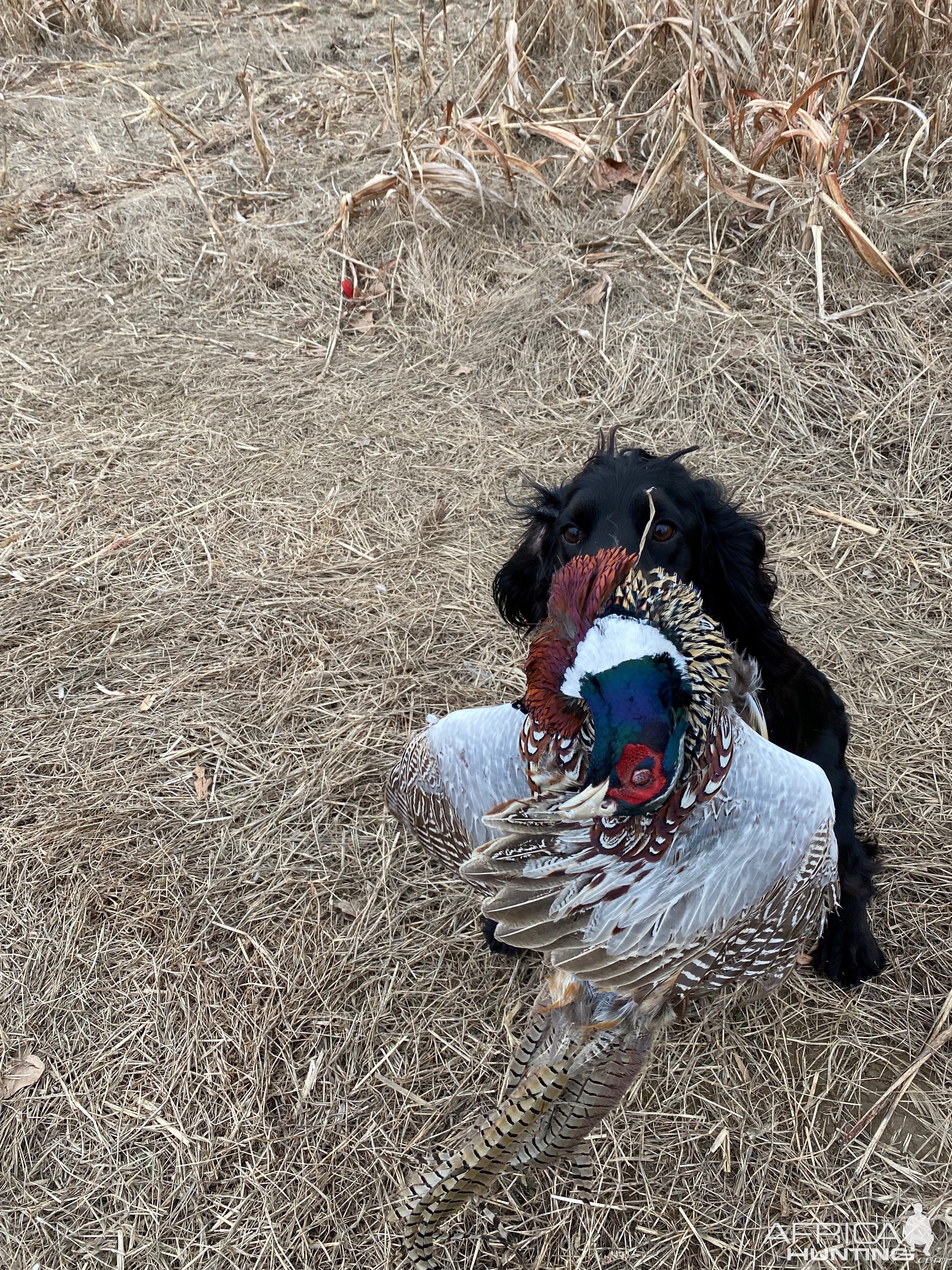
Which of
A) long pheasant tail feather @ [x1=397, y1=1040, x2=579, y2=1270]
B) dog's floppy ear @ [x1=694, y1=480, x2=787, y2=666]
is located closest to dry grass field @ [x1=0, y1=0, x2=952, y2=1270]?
long pheasant tail feather @ [x1=397, y1=1040, x2=579, y2=1270]

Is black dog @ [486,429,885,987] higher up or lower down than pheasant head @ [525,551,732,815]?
lower down

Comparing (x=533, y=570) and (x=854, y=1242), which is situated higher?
(x=533, y=570)

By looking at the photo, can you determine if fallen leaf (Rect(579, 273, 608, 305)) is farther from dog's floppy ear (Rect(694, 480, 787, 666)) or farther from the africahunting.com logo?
the africahunting.com logo

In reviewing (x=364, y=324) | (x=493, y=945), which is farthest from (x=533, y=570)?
(x=364, y=324)

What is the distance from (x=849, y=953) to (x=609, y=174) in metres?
4.05

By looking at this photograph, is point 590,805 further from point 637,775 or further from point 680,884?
point 680,884

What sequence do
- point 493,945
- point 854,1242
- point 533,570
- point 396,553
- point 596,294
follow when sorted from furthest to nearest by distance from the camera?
point 596,294 < point 396,553 < point 533,570 < point 493,945 < point 854,1242

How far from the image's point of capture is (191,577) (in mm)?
3469

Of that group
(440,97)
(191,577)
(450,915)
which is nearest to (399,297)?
(440,97)

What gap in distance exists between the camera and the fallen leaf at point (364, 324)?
14.8 ft

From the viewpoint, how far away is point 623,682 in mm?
1268

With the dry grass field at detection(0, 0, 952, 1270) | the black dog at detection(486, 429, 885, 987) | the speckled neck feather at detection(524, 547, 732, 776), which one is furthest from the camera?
the black dog at detection(486, 429, 885, 987)

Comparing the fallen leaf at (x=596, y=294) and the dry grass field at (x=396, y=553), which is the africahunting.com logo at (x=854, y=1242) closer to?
the dry grass field at (x=396, y=553)

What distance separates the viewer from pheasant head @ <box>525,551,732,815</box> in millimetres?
1271
